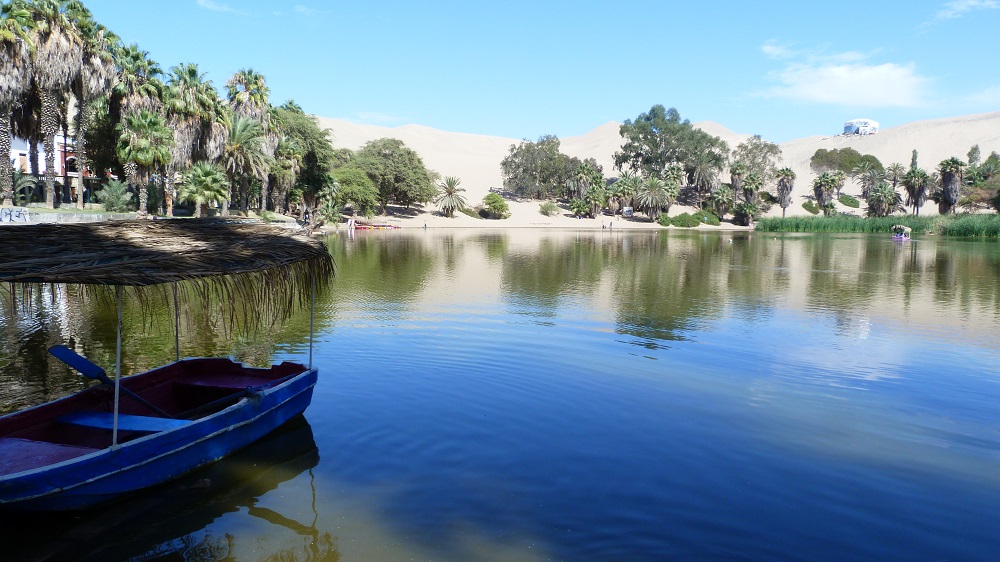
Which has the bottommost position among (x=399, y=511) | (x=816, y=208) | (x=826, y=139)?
(x=399, y=511)

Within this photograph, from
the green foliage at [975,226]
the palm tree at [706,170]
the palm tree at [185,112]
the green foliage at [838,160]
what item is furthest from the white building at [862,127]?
the palm tree at [185,112]

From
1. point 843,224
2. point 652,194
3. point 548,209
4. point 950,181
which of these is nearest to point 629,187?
point 652,194

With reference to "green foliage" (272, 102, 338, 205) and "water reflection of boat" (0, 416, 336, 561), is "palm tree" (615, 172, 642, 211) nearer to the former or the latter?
"green foliage" (272, 102, 338, 205)

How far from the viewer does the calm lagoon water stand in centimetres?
747

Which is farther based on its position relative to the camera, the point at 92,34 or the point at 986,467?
the point at 92,34

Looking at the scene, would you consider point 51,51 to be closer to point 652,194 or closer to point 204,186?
point 204,186

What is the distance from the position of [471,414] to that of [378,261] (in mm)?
28529

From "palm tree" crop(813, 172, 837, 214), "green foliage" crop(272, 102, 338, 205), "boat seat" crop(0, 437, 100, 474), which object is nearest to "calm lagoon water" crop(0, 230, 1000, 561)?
"boat seat" crop(0, 437, 100, 474)

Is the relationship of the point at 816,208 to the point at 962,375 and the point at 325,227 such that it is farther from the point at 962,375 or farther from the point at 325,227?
the point at 962,375

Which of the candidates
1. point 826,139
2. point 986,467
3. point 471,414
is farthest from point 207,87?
point 826,139

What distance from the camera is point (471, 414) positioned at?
11492mm

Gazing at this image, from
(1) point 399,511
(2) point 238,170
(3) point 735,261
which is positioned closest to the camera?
(1) point 399,511

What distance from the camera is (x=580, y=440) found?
1048cm

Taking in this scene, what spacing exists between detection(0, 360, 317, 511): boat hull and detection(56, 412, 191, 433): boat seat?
0.26 meters
